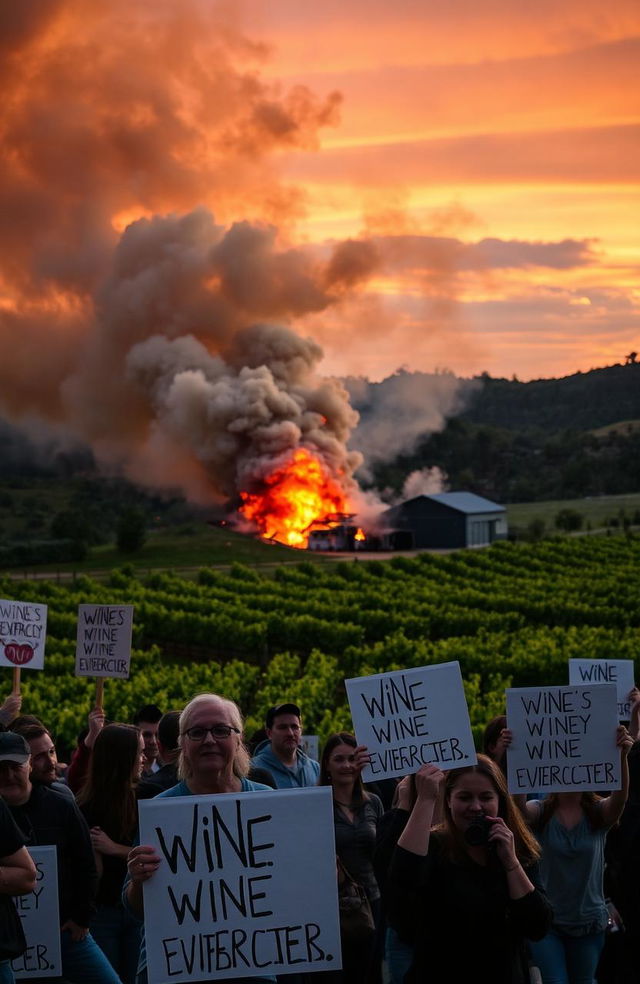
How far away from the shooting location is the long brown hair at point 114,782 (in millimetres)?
6879

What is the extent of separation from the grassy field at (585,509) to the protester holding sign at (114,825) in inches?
3232

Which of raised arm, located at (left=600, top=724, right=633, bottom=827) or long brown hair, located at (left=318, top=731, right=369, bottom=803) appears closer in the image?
raised arm, located at (left=600, top=724, right=633, bottom=827)

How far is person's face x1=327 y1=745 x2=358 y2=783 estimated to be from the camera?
7309 mm

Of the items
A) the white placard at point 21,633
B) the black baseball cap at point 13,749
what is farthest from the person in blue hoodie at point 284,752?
the white placard at point 21,633

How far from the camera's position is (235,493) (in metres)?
75.5

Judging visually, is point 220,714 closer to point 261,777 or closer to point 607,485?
point 261,777

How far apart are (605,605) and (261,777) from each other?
3108 centimetres

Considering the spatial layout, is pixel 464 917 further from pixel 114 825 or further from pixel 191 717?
pixel 114 825

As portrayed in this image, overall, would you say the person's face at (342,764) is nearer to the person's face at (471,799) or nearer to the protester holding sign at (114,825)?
the protester holding sign at (114,825)

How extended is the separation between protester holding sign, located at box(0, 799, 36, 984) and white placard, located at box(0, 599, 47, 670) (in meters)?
6.44

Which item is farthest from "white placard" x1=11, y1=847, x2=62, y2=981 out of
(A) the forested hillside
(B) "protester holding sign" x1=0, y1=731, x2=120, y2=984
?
(A) the forested hillside

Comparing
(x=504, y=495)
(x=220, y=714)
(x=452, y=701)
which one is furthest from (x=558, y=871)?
(x=504, y=495)

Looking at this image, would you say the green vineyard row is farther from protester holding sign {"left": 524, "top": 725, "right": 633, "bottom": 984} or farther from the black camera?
the black camera

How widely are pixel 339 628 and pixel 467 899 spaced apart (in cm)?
2718
